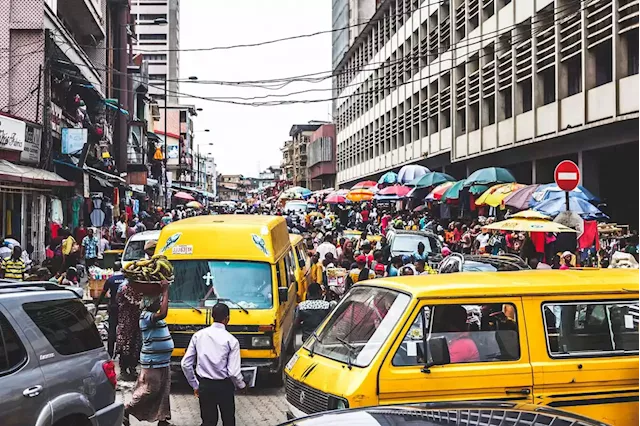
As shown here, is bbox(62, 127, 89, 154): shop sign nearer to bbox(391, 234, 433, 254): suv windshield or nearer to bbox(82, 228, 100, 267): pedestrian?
bbox(82, 228, 100, 267): pedestrian

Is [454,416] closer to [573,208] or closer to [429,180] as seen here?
[573,208]

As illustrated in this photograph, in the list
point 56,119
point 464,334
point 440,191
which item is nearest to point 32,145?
point 56,119

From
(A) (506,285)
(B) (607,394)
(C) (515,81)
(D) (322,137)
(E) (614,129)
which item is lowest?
(B) (607,394)

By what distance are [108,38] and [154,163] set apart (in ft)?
88.3

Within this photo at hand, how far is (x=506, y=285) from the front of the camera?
6324 millimetres

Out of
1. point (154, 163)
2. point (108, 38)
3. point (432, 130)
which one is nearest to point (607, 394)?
point (432, 130)

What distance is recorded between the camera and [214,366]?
7312 mm

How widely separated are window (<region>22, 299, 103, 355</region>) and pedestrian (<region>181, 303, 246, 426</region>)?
996mm

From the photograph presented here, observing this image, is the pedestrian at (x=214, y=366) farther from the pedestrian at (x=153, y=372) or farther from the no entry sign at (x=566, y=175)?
the no entry sign at (x=566, y=175)

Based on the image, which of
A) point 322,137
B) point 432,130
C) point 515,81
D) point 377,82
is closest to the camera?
point 515,81

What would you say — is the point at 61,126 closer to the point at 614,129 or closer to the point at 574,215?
the point at 614,129

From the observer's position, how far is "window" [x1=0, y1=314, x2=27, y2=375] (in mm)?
5398

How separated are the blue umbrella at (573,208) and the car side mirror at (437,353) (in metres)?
9.07

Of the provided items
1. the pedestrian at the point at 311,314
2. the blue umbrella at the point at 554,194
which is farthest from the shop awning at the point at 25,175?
the blue umbrella at the point at 554,194
